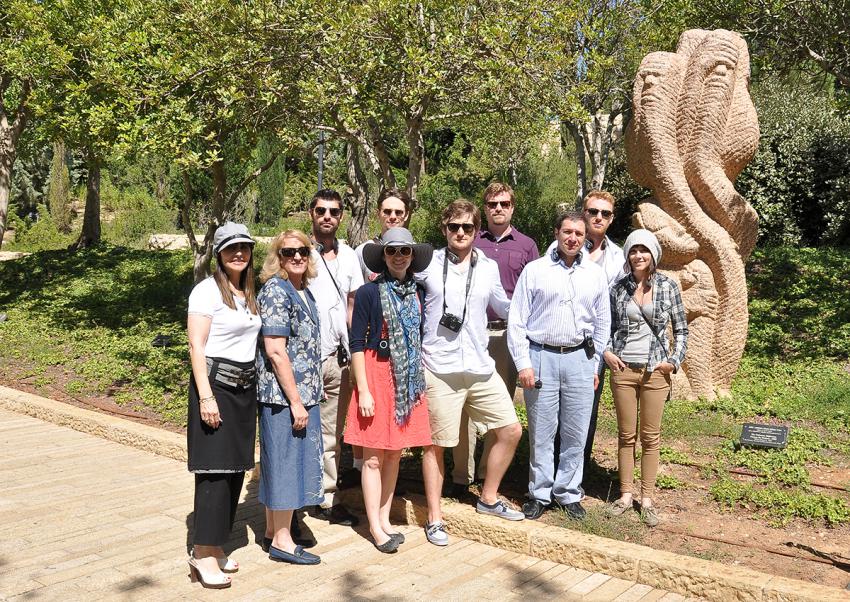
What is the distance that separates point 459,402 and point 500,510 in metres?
0.72

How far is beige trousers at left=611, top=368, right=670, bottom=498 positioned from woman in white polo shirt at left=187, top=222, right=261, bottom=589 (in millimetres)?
2236

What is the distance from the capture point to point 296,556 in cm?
455

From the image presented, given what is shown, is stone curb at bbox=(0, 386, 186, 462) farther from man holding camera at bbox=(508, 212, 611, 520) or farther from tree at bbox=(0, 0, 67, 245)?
tree at bbox=(0, 0, 67, 245)

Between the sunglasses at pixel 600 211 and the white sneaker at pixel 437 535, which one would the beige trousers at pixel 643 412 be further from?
the white sneaker at pixel 437 535

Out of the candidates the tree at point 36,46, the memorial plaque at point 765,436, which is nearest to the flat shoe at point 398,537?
the memorial plaque at point 765,436

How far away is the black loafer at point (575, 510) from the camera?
198 inches

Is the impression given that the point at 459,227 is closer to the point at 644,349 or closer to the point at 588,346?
the point at 588,346

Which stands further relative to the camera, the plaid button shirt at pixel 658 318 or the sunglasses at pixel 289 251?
the plaid button shirt at pixel 658 318

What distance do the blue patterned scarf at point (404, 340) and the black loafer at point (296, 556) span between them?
0.87m

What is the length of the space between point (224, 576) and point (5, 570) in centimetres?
121

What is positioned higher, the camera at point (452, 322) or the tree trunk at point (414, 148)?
the tree trunk at point (414, 148)

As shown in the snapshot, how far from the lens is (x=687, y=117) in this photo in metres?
7.82

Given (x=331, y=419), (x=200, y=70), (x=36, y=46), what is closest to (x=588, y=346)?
(x=331, y=419)

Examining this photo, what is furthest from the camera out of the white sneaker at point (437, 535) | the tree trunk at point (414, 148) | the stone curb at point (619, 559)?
the tree trunk at point (414, 148)
